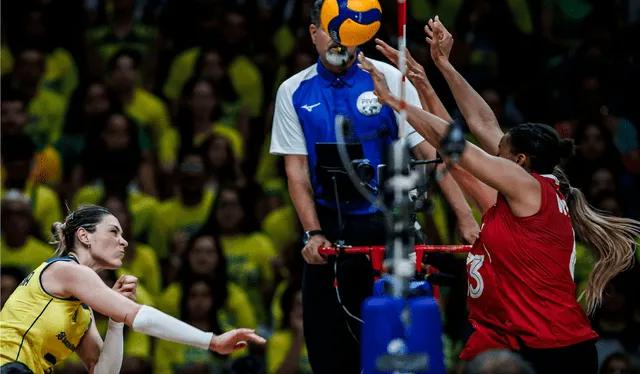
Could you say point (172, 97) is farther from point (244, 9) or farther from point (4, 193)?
point (4, 193)

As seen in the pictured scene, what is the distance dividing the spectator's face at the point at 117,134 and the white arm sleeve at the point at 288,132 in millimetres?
2561

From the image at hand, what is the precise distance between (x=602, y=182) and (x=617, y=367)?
1.28 meters

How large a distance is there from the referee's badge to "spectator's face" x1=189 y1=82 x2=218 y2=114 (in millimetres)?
2956

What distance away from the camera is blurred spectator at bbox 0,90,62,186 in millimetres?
8125

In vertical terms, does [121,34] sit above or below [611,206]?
above

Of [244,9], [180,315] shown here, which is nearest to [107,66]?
[244,9]

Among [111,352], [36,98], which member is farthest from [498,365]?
[36,98]

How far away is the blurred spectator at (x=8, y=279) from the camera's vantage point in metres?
7.34

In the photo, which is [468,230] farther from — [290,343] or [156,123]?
[156,123]

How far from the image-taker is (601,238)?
501 centimetres

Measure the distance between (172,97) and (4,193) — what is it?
58.2 inches

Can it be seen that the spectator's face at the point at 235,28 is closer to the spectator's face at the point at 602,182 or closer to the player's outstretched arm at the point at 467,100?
the spectator's face at the point at 602,182

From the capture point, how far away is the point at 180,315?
752 cm

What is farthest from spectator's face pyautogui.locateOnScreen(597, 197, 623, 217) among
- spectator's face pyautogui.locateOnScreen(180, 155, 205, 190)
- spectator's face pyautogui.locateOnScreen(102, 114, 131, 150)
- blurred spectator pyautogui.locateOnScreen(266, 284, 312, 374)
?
spectator's face pyautogui.locateOnScreen(102, 114, 131, 150)
